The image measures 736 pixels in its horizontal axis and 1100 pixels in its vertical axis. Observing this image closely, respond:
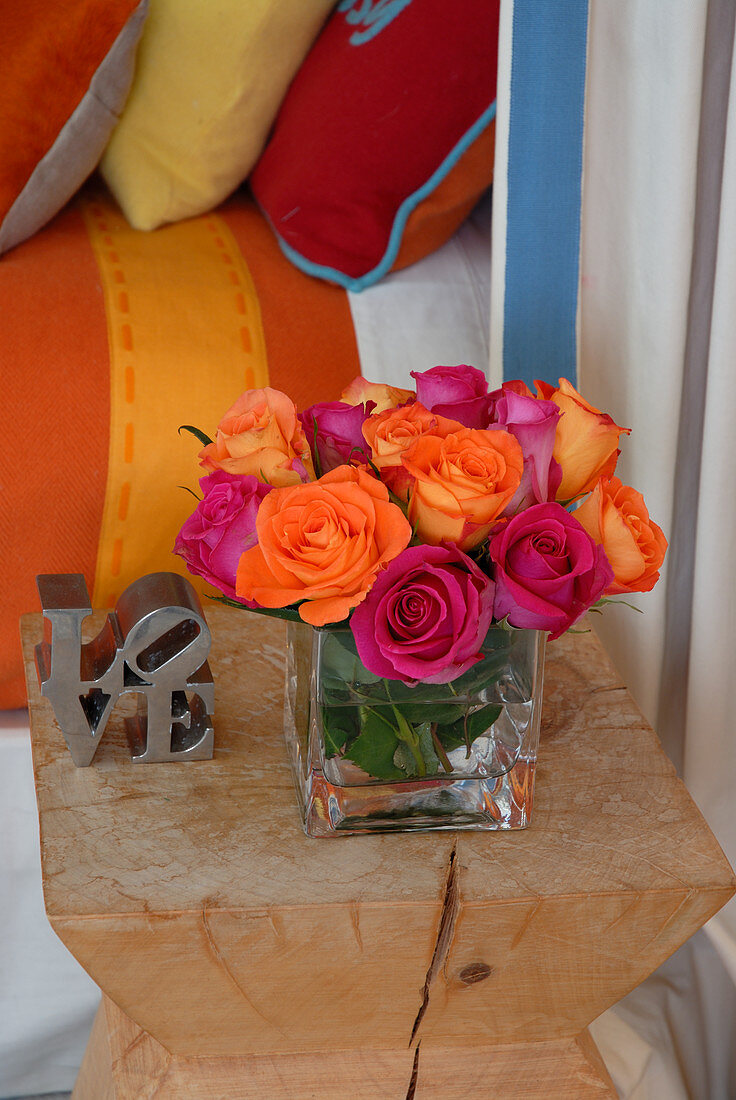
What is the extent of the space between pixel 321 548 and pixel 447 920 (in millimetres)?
267

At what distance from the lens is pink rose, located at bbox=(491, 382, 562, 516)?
0.62 meters

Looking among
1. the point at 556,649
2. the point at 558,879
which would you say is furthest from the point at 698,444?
the point at 558,879

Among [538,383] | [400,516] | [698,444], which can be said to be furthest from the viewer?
[698,444]

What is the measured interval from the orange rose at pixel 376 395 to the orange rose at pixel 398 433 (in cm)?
8

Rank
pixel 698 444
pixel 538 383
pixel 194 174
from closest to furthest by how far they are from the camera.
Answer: pixel 538 383 < pixel 698 444 < pixel 194 174

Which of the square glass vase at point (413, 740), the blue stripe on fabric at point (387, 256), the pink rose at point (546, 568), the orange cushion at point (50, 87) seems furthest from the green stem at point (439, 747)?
the orange cushion at point (50, 87)

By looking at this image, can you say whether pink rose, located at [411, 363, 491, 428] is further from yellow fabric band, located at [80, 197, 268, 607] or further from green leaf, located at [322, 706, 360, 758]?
yellow fabric band, located at [80, 197, 268, 607]

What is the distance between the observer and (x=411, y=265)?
1201 millimetres

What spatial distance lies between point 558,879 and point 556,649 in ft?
0.94

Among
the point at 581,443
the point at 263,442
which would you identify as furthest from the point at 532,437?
the point at 263,442

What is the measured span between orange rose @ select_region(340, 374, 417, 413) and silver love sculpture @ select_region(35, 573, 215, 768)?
0.18 metres

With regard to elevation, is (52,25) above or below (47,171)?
above

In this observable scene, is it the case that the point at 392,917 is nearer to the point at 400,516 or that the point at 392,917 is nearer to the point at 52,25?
the point at 400,516

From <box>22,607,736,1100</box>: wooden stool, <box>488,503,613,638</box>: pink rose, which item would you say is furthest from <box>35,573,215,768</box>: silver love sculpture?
<box>488,503,613,638</box>: pink rose
